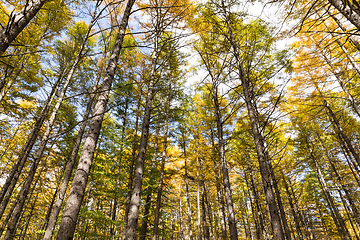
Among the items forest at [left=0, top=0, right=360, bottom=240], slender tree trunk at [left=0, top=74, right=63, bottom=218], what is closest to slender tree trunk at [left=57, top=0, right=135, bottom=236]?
forest at [left=0, top=0, right=360, bottom=240]

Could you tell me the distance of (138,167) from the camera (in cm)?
465

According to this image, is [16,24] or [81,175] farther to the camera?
[81,175]

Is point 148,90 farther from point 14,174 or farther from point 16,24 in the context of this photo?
point 14,174

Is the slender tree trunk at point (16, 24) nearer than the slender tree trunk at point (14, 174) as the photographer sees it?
Yes

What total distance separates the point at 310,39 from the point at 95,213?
15812 millimetres

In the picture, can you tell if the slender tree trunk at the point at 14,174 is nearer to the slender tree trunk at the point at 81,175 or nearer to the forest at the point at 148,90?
the forest at the point at 148,90

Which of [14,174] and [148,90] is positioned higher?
[148,90]

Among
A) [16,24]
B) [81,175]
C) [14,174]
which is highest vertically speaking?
[16,24]

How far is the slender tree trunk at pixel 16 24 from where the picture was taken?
217 centimetres

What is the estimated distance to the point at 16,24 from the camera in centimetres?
231

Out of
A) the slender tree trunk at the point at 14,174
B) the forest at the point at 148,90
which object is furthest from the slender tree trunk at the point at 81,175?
the slender tree trunk at the point at 14,174

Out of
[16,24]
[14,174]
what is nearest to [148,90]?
[16,24]

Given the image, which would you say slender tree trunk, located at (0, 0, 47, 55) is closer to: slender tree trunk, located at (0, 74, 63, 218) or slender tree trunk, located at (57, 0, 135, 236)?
slender tree trunk, located at (57, 0, 135, 236)

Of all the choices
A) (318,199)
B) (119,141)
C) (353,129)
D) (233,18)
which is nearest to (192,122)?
(119,141)
